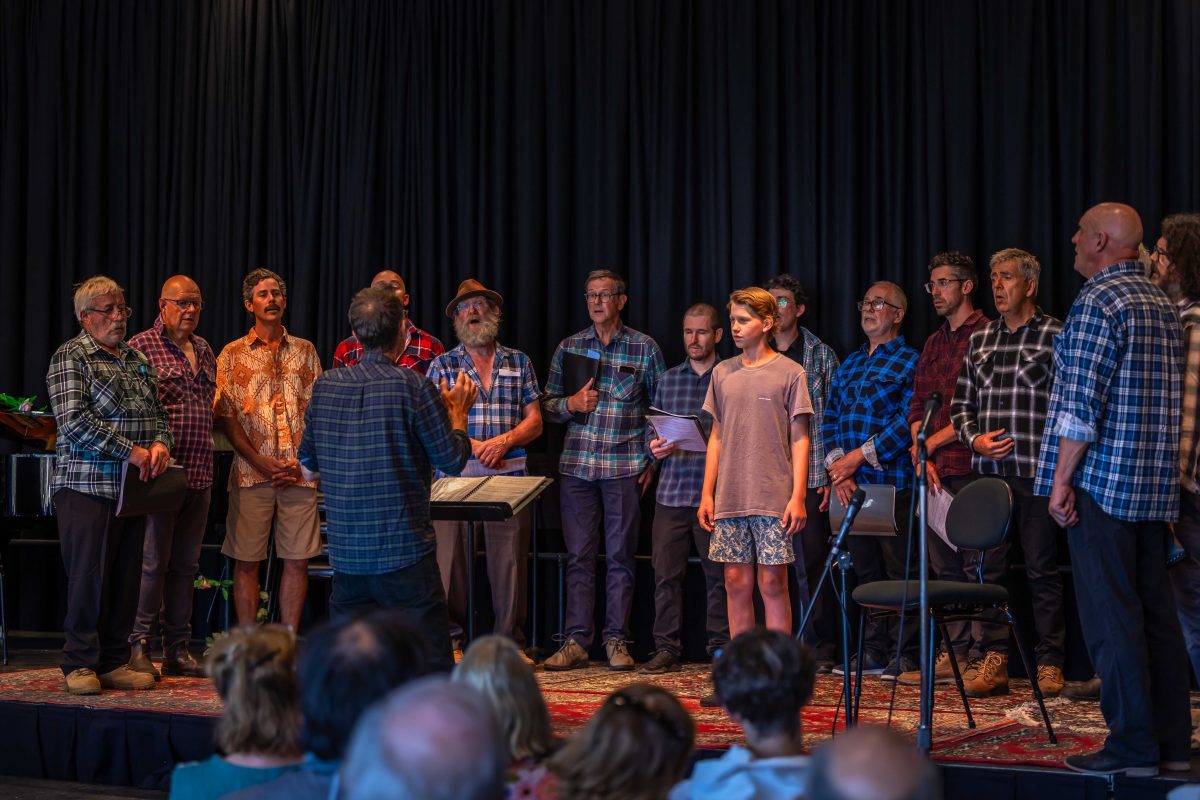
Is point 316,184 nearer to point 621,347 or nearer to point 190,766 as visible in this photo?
point 621,347

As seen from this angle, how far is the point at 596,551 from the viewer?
6570 millimetres

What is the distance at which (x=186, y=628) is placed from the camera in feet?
19.9

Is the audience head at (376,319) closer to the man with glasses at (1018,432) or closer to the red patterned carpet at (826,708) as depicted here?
the red patterned carpet at (826,708)

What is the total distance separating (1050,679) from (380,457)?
10.2ft

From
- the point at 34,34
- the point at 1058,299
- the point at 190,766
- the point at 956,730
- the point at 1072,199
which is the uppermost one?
the point at 34,34

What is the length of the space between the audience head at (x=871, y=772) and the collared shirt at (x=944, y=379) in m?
4.48

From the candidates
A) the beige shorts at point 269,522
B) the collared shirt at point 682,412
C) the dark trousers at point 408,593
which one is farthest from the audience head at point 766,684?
the beige shorts at point 269,522

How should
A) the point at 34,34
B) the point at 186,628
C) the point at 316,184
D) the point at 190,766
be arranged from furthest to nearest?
the point at 34,34
the point at 316,184
the point at 186,628
the point at 190,766

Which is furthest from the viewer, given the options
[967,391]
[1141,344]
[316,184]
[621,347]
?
[316,184]

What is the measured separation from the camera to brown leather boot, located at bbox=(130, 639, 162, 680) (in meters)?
5.86

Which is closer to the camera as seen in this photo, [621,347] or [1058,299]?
[1058,299]

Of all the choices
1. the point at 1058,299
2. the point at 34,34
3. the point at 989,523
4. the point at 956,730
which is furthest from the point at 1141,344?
the point at 34,34

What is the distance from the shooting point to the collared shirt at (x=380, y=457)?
13.3 feet

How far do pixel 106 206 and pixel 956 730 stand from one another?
6.37 m
